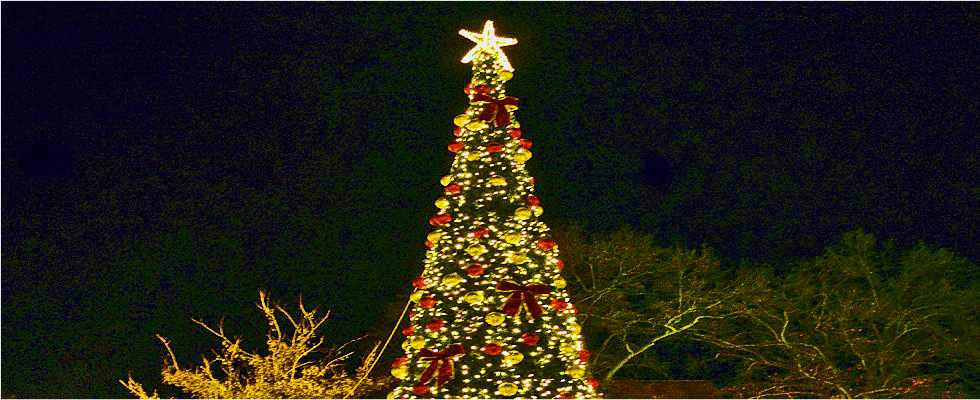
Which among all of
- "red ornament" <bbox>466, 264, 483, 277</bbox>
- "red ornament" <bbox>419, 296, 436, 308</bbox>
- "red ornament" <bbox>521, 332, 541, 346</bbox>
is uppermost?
"red ornament" <bbox>466, 264, 483, 277</bbox>

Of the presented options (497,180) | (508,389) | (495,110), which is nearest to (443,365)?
(508,389)

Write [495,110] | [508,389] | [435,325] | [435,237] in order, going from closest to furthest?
1. [508,389]
2. [435,325]
3. [435,237]
4. [495,110]

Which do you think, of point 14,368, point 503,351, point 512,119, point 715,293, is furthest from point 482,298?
point 14,368

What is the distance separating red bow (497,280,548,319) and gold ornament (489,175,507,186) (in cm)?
83

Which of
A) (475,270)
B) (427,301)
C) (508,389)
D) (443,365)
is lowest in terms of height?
(508,389)

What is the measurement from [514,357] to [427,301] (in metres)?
0.85

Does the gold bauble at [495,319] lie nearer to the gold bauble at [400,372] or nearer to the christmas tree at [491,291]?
the christmas tree at [491,291]

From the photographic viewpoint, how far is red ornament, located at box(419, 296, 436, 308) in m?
5.74

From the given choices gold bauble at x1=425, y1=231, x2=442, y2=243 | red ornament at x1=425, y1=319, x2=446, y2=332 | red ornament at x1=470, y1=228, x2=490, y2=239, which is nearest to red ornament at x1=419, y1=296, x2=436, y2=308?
red ornament at x1=425, y1=319, x2=446, y2=332

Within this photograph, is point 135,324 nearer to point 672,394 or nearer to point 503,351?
point 672,394

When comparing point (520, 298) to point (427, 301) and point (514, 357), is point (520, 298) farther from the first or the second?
point (427, 301)

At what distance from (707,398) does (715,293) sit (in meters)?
1.92

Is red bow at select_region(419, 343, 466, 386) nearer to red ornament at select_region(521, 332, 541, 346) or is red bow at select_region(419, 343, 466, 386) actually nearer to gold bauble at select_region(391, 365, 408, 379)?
gold bauble at select_region(391, 365, 408, 379)

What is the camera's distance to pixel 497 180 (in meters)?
5.96
